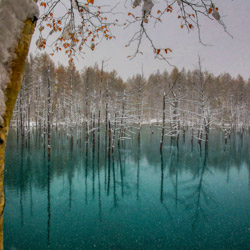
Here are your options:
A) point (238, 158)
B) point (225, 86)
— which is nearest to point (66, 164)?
point (238, 158)

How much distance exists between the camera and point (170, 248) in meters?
5.79

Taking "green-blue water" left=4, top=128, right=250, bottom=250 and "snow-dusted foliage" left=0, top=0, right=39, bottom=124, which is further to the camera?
"green-blue water" left=4, top=128, right=250, bottom=250

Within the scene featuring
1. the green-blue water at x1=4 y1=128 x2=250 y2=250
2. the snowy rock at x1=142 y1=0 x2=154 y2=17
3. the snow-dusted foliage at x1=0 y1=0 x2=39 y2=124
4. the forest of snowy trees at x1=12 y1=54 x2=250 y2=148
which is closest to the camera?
the snow-dusted foliage at x1=0 y1=0 x2=39 y2=124

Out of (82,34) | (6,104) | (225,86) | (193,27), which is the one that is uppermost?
(225,86)

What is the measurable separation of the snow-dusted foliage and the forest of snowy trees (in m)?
14.6

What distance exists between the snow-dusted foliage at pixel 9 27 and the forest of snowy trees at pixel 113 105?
48.0ft

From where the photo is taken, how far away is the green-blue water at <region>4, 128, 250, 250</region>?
20.4 ft

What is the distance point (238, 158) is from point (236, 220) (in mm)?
14042

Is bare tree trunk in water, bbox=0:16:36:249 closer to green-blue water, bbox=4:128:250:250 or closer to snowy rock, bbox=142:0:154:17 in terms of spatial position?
snowy rock, bbox=142:0:154:17

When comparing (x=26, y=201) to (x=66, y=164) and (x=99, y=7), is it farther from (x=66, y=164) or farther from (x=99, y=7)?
(x=99, y=7)

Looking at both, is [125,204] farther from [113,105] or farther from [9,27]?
[113,105]

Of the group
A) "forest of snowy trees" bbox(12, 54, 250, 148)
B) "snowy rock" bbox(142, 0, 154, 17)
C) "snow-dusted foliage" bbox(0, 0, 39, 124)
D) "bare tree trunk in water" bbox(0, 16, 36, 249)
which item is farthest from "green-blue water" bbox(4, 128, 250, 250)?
"snowy rock" bbox(142, 0, 154, 17)

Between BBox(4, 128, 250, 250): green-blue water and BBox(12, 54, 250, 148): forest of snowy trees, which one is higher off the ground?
BBox(12, 54, 250, 148): forest of snowy trees

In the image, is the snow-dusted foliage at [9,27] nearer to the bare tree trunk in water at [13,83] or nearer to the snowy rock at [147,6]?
the bare tree trunk in water at [13,83]
